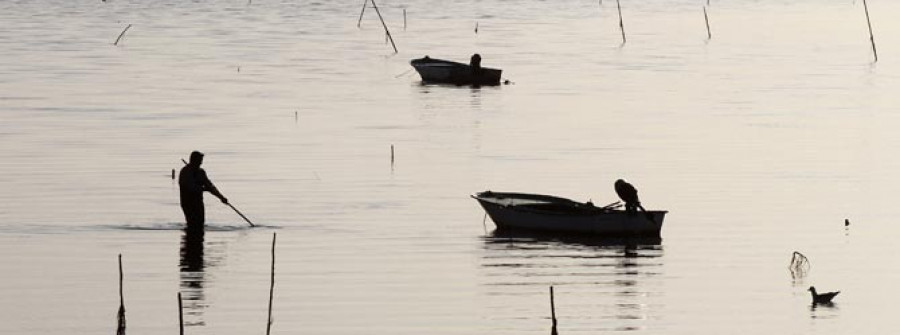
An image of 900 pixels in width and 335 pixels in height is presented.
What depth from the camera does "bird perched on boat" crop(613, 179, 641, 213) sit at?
2973 cm

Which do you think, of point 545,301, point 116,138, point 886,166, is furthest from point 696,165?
point 545,301

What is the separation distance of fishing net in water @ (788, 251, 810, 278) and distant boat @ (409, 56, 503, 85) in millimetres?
31982

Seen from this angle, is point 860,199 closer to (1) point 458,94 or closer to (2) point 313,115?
(2) point 313,115

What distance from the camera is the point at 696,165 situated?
41.4 meters

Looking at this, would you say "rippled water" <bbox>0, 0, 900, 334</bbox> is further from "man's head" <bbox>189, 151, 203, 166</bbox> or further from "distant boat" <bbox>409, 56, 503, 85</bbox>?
"man's head" <bbox>189, 151, 203, 166</bbox>

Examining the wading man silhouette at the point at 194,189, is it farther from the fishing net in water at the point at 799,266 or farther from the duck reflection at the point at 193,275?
the fishing net in water at the point at 799,266

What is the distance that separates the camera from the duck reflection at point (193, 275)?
2414cm

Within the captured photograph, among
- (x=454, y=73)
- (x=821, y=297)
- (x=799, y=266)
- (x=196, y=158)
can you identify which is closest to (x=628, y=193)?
(x=799, y=266)

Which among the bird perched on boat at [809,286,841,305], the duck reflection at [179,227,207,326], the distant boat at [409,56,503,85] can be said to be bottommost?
the distant boat at [409,56,503,85]

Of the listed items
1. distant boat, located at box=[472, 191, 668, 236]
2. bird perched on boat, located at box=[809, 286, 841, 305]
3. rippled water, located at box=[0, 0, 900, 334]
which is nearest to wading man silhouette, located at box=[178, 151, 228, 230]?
rippled water, located at box=[0, 0, 900, 334]

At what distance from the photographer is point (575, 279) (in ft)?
89.2

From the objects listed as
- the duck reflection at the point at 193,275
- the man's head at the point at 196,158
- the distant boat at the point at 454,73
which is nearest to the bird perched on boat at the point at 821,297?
the duck reflection at the point at 193,275

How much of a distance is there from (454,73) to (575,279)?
114 feet

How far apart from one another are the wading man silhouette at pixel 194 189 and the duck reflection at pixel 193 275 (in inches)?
7.4
